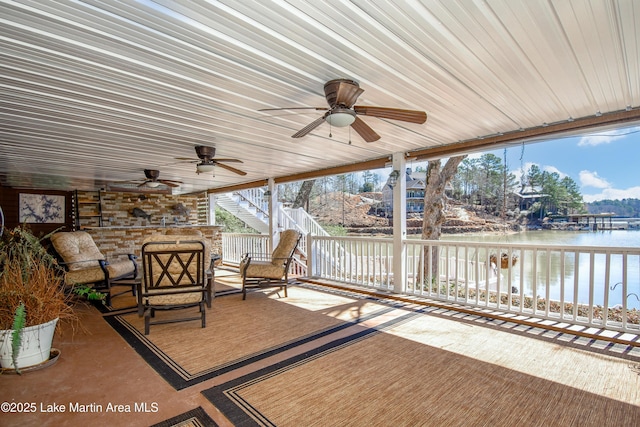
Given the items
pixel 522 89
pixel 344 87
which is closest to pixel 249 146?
pixel 344 87

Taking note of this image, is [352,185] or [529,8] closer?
[529,8]

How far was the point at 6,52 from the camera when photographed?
80.7 inches

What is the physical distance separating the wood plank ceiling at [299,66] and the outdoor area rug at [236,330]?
Result: 235cm

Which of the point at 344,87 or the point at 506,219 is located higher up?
the point at 344,87

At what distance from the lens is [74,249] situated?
4898 mm

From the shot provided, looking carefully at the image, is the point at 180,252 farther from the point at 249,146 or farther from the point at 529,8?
the point at 529,8

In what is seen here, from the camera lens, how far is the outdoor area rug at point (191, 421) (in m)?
1.89

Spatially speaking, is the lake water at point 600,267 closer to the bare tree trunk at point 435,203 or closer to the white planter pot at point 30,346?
the bare tree trunk at point 435,203

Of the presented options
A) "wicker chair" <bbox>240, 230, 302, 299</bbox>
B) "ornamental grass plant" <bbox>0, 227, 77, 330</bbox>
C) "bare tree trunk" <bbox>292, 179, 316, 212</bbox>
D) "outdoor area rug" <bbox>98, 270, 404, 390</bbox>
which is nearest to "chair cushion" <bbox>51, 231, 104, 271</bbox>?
"outdoor area rug" <bbox>98, 270, 404, 390</bbox>

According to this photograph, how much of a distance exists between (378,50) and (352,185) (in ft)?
35.0

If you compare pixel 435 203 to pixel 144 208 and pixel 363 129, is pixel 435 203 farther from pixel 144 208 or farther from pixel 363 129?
pixel 144 208

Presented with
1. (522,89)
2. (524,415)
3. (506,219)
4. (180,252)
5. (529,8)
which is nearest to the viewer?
(529,8)

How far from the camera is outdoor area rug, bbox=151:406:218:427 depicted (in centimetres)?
189

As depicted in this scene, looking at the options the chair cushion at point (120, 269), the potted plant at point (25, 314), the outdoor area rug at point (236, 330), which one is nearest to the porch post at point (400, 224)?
the outdoor area rug at point (236, 330)
